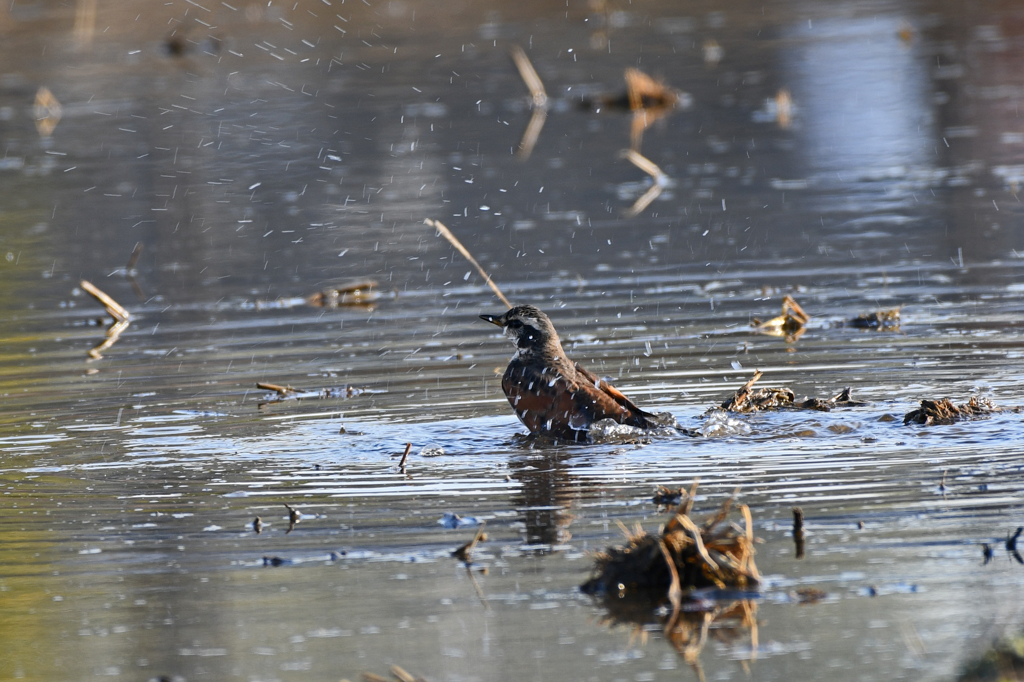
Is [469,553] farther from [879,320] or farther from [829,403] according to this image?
[879,320]

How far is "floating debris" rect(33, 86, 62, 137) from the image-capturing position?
28.0 metres

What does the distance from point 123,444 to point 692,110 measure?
1809cm

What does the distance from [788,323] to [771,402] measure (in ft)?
8.86

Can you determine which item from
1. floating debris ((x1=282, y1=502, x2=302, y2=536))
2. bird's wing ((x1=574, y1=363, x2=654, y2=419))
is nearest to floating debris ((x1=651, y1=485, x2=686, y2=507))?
bird's wing ((x1=574, y1=363, x2=654, y2=419))

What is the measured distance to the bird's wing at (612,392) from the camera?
316 inches

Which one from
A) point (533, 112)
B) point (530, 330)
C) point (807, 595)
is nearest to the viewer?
point (807, 595)

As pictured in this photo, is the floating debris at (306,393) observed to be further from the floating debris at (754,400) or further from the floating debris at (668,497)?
the floating debris at (668,497)

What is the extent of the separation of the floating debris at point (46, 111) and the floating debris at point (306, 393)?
19335mm

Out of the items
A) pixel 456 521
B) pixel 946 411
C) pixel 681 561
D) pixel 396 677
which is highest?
pixel 946 411

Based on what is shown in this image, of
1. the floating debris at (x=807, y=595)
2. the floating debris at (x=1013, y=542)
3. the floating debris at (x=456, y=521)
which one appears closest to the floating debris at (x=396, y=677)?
the floating debris at (x=807, y=595)

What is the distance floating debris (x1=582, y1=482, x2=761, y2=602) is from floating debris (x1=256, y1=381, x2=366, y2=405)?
14.7 feet

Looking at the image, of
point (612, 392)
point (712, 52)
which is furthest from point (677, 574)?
point (712, 52)

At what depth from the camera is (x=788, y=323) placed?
11000 mm

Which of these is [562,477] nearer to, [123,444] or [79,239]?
[123,444]
